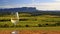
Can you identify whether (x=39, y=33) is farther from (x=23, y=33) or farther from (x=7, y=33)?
(x=7, y=33)

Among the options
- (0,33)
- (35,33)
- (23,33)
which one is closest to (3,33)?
(0,33)

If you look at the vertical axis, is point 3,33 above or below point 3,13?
above

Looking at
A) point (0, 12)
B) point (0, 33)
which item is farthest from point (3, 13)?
point (0, 33)

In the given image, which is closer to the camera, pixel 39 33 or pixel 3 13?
pixel 39 33

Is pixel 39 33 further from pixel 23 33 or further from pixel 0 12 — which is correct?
pixel 0 12

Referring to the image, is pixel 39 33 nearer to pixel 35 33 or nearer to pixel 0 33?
pixel 35 33

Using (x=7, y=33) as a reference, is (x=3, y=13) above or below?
below

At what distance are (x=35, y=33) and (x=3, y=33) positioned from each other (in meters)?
1.83

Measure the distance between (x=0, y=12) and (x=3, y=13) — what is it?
1.68 ft

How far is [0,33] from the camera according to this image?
33.2 feet

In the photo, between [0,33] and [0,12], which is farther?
[0,12]

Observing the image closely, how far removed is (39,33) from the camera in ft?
33.1

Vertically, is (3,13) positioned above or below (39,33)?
below

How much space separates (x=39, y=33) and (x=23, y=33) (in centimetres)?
92
